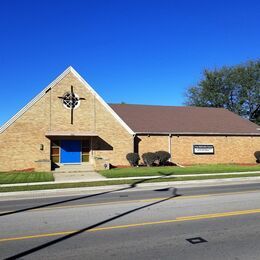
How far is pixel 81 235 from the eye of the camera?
7.85 metres

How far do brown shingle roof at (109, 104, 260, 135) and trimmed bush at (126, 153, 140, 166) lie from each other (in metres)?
2.46

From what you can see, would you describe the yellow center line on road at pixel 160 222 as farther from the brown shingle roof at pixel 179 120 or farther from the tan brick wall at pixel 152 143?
the brown shingle roof at pixel 179 120

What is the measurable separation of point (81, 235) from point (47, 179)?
13.9m

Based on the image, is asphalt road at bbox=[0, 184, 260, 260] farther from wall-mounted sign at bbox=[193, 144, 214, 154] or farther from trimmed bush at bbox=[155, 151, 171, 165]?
wall-mounted sign at bbox=[193, 144, 214, 154]

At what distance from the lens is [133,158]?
29.0m

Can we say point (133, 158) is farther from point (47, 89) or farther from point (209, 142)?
point (47, 89)

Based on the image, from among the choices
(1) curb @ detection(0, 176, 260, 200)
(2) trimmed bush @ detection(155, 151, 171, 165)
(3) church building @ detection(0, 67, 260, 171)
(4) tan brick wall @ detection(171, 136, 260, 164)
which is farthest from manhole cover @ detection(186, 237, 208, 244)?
(4) tan brick wall @ detection(171, 136, 260, 164)

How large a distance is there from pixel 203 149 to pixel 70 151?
1206 centimetres

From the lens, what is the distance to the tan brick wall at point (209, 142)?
103 ft

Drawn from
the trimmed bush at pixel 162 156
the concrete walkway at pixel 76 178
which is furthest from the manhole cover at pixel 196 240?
the trimmed bush at pixel 162 156

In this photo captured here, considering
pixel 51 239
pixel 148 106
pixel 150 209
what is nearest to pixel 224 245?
pixel 51 239

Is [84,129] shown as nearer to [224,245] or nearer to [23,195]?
[23,195]

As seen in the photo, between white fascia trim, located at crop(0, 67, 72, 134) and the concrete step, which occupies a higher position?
white fascia trim, located at crop(0, 67, 72, 134)

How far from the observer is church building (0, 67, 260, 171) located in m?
→ 27.1
